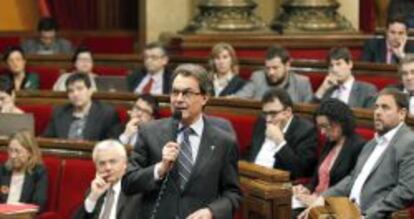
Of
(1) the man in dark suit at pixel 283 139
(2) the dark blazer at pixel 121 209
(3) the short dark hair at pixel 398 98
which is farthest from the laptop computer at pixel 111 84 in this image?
(3) the short dark hair at pixel 398 98

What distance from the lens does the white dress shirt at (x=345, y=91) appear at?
21.8 ft

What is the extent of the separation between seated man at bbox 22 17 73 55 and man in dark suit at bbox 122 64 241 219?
5942mm

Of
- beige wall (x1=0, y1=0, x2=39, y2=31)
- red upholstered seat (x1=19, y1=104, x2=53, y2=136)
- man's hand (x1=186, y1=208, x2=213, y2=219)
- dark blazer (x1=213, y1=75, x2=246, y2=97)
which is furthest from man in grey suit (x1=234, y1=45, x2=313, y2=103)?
beige wall (x1=0, y1=0, x2=39, y2=31)

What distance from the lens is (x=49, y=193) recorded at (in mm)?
5664

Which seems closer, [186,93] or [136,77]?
[186,93]

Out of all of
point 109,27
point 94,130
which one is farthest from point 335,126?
point 109,27

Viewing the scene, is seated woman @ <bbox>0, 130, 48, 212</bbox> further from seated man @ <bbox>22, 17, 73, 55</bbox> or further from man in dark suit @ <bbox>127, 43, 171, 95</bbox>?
seated man @ <bbox>22, 17, 73, 55</bbox>

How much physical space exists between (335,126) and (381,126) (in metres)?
0.56

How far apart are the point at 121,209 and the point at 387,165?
1137 mm

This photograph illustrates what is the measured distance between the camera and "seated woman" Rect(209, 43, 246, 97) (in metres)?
7.41

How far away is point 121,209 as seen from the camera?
14.5 feet

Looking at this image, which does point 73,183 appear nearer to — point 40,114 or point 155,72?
point 40,114

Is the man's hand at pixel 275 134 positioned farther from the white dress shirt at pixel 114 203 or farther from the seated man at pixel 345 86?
the white dress shirt at pixel 114 203

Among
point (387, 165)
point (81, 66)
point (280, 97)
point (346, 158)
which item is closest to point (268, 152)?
point (280, 97)
